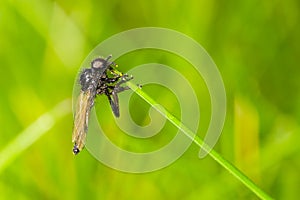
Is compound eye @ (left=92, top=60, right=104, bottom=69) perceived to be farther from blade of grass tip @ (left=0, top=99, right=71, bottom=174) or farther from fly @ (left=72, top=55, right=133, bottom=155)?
blade of grass tip @ (left=0, top=99, right=71, bottom=174)

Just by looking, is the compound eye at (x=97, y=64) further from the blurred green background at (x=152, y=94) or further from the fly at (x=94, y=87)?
the blurred green background at (x=152, y=94)

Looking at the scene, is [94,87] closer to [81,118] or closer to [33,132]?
[81,118]

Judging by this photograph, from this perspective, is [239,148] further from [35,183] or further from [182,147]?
[35,183]

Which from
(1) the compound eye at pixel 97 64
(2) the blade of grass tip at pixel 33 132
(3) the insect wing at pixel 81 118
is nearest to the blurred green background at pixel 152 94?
(2) the blade of grass tip at pixel 33 132

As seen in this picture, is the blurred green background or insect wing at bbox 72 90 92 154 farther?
the blurred green background

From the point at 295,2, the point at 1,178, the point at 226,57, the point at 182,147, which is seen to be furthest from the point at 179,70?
the point at 1,178

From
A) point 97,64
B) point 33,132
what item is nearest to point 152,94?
point 33,132

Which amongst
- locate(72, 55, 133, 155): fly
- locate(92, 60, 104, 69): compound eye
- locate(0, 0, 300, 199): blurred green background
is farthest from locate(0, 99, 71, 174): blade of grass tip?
locate(92, 60, 104, 69): compound eye
